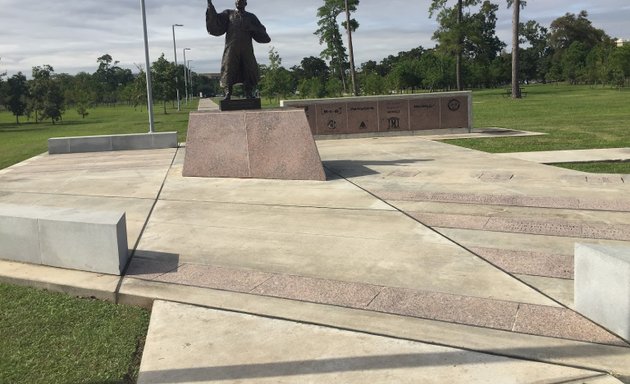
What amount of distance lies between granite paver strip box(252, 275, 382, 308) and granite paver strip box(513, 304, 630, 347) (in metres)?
1.18

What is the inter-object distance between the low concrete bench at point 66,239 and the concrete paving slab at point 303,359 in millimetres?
1401

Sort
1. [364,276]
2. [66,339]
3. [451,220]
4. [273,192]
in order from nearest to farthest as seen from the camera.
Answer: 1. [66,339]
2. [364,276]
3. [451,220]
4. [273,192]

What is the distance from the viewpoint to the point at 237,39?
11391 millimetres

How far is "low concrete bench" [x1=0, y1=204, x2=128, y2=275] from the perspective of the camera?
532 cm

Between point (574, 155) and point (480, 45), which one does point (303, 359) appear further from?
point (480, 45)

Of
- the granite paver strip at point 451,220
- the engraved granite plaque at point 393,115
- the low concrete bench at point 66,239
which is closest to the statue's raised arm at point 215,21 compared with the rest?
the granite paver strip at point 451,220

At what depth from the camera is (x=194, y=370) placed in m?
3.55

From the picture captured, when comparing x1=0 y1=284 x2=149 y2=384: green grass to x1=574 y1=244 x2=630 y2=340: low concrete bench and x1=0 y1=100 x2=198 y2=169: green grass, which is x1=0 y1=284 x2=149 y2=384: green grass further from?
x1=0 y1=100 x2=198 y2=169: green grass

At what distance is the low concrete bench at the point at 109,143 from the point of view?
17984 mm

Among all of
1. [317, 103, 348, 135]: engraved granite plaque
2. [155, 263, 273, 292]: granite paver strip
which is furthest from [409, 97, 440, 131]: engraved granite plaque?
[155, 263, 273, 292]: granite paver strip

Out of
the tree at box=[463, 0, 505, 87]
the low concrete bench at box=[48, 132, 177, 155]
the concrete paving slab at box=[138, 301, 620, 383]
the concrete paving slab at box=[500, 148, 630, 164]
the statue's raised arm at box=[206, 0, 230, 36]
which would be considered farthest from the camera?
the tree at box=[463, 0, 505, 87]

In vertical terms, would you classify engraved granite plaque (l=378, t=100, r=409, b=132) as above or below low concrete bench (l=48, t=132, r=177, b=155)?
above

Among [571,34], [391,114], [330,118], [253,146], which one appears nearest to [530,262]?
[253,146]

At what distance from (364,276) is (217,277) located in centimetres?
135
